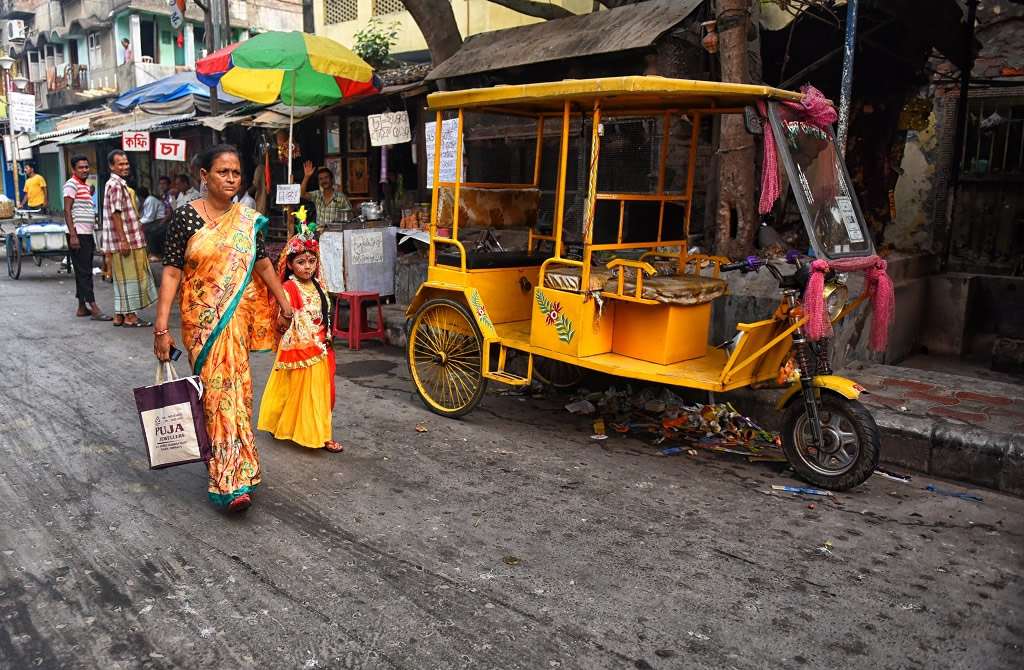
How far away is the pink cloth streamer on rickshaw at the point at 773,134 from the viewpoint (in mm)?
4352

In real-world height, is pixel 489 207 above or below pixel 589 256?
above

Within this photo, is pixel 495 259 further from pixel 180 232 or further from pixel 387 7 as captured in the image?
pixel 387 7

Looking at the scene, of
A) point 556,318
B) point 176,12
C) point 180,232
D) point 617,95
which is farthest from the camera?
point 176,12

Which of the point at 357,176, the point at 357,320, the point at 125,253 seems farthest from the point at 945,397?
the point at 357,176

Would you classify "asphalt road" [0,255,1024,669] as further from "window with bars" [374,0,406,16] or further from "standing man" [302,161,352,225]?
"window with bars" [374,0,406,16]

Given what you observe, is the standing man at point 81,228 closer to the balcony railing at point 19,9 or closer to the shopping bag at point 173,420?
the shopping bag at point 173,420

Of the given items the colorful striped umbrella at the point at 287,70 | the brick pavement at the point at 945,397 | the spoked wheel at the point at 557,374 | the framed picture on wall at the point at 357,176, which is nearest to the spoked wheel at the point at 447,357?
the spoked wheel at the point at 557,374

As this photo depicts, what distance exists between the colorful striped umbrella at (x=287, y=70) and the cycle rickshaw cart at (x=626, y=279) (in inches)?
144

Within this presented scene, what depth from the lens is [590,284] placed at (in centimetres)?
496

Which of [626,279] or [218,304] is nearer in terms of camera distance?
[218,304]

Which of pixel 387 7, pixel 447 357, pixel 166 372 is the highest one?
pixel 387 7

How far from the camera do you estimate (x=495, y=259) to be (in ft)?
19.1

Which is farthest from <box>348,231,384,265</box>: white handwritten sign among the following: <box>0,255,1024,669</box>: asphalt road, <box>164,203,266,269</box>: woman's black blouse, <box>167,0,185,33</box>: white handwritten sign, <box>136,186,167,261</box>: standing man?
<box>167,0,185,33</box>: white handwritten sign

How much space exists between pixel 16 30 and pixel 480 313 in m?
36.9
